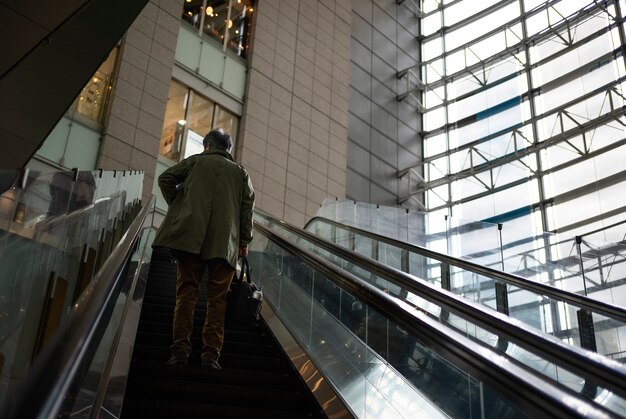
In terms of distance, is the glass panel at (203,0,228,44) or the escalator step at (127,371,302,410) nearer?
the escalator step at (127,371,302,410)

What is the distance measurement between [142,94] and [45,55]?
7.06m

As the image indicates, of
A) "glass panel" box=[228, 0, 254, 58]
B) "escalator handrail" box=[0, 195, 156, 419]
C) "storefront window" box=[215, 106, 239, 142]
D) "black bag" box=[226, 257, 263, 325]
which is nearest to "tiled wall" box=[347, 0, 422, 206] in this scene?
"glass panel" box=[228, 0, 254, 58]

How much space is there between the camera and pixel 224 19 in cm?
1675

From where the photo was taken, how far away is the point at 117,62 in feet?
45.7

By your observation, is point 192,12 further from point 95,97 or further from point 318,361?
point 318,361

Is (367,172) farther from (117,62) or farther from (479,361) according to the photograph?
(479,361)

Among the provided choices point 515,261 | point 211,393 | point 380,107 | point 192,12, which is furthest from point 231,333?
point 380,107

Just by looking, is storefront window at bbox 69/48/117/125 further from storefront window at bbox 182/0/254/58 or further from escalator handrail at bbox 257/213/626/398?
escalator handrail at bbox 257/213/626/398

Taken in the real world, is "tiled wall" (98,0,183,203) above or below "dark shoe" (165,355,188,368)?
above

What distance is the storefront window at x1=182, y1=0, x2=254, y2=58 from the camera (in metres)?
16.2

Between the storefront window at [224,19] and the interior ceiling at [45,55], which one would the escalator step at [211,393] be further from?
the storefront window at [224,19]

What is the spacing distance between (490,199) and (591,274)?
1247cm

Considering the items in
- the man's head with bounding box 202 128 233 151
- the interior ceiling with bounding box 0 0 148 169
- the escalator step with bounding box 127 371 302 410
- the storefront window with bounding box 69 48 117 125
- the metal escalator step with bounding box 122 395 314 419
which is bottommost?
the metal escalator step with bounding box 122 395 314 419

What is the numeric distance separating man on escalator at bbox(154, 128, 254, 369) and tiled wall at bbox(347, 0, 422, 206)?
14.8 metres
